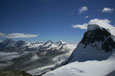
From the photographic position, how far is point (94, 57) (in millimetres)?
68188

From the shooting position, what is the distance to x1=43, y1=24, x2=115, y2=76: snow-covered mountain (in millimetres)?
47906

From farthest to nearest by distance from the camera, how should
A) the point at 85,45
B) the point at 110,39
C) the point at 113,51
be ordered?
1. the point at 85,45
2. the point at 110,39
3. the point at 113,51

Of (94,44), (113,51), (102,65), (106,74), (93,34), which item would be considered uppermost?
(93,34)

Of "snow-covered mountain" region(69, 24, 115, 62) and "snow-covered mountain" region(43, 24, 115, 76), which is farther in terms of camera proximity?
"snow-covered mountain" region(69, 24, 115, 62)

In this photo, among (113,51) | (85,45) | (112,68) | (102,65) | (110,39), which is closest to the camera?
(112,68)

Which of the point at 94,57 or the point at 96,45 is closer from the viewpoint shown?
the point at 94,57

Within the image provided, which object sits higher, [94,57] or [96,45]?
[96,45]

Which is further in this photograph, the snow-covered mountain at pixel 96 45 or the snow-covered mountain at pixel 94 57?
the snow-covered mountain at pixel 96 45

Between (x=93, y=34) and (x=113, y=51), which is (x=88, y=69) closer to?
(x=113, y=51)

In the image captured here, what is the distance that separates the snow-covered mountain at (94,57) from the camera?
47.9 metres

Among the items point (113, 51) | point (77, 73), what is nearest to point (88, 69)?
point (77, 73)

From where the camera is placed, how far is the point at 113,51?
216 feet

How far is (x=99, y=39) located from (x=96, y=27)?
11329 mm

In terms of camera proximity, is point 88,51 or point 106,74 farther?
point 88,51
